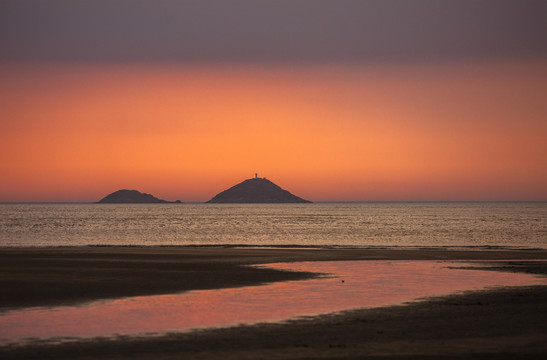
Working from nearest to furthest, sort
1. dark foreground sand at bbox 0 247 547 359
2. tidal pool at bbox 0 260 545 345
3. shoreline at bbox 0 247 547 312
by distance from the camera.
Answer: dark foreground sand at bbox 0 247 547 359, tidal pool at bbox 0 260 545 345, shoreline at bbox 0 247 547 312

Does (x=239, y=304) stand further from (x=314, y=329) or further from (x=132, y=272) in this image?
(x=132, y=272)

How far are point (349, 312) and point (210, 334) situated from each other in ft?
20.2

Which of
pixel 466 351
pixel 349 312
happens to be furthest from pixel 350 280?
pixel 466 351

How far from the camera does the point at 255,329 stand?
20234 millimetres

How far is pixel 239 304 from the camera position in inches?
1015

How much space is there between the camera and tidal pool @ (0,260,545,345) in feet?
66.9

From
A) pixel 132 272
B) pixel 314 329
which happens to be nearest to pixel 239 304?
pixel 314 329

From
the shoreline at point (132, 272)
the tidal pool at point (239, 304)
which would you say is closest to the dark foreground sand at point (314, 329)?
the shoreline at point (132, 272)

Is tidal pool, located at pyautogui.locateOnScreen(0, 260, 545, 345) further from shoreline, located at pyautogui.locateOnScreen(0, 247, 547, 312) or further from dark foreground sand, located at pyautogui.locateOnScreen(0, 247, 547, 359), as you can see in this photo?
shoreline, located at pyautogui.locateOnScreen(0, 247, 547, 312)

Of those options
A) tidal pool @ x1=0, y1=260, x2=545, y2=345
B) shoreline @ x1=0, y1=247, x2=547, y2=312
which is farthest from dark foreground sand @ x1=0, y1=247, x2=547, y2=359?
tidal pool @ x1=0, y1=260, x2=545, y2=345

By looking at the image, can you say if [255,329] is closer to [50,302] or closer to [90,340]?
[90,340]

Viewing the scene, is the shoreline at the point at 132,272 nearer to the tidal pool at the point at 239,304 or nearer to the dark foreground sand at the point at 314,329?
the dark foreground sand at the point at 314,329

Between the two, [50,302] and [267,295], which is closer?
[50,302]

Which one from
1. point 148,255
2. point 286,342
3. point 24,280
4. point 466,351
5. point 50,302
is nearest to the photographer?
point 466,351
